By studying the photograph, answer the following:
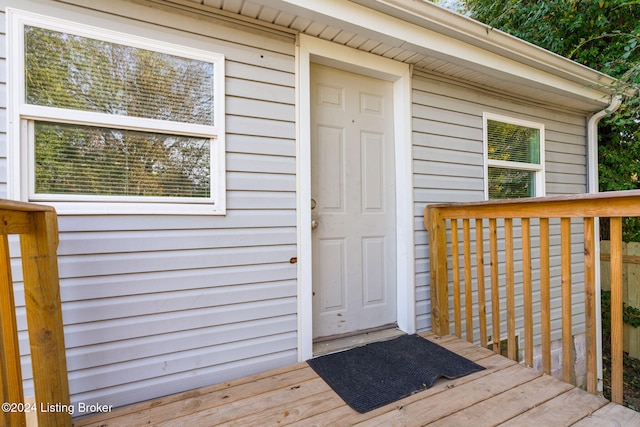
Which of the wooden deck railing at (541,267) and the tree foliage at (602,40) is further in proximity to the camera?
the tree foliage at (602,40)

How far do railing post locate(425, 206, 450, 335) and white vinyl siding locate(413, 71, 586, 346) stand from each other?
0.14 meters

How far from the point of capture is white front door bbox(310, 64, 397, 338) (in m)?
2.14

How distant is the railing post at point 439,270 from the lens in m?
2.20

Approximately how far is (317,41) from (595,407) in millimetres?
2629

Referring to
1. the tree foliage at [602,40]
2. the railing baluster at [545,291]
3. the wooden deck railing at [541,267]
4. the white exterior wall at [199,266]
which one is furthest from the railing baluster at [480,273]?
the tree foliage at [602,40]

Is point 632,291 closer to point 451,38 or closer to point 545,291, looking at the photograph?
point 545,291

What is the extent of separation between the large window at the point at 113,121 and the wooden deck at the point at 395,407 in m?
1.05

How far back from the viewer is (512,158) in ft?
9.50

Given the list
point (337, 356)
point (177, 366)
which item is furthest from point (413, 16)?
point (177, 366)

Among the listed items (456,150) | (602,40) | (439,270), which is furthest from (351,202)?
(602,40)

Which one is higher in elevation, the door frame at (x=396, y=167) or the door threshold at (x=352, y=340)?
the door frame at (x=396, y=167)

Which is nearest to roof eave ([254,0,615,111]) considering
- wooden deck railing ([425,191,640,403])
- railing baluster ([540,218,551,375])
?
wooden deck railing ([425,191,640,403])

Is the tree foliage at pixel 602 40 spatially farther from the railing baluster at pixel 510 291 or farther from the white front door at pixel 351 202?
the white front door at pixel 351 202

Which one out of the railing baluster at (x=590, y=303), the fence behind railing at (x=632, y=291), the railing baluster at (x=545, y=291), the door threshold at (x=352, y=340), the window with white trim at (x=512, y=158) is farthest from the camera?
the fence behind railing at (x=632, y=291)
